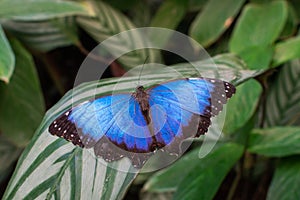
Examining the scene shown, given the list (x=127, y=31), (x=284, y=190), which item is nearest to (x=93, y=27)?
(x=127, y=31)

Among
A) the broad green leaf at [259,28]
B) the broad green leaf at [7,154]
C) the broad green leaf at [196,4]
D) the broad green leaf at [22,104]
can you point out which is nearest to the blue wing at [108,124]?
the broad green leaf at [259,28]

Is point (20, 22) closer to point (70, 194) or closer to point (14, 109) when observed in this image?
point (14, 109)

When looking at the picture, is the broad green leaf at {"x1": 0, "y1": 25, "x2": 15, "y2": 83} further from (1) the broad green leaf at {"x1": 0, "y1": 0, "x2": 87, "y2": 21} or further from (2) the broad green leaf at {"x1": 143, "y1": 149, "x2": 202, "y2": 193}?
(2) the broad green leaf at {"x1": 143, "y1": 149, "x2": 202, "y2": 193}

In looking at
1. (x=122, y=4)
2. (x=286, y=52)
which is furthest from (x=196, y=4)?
(x=286, y=52)

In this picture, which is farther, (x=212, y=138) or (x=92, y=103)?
(x=212, y=138)

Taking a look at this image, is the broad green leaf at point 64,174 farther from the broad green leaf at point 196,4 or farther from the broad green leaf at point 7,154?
the broad green leaf at point 196,4

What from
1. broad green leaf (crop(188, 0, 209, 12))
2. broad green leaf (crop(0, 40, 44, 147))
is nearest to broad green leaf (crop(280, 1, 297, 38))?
broad green leaf (crop(188, 0, 209, 12))
